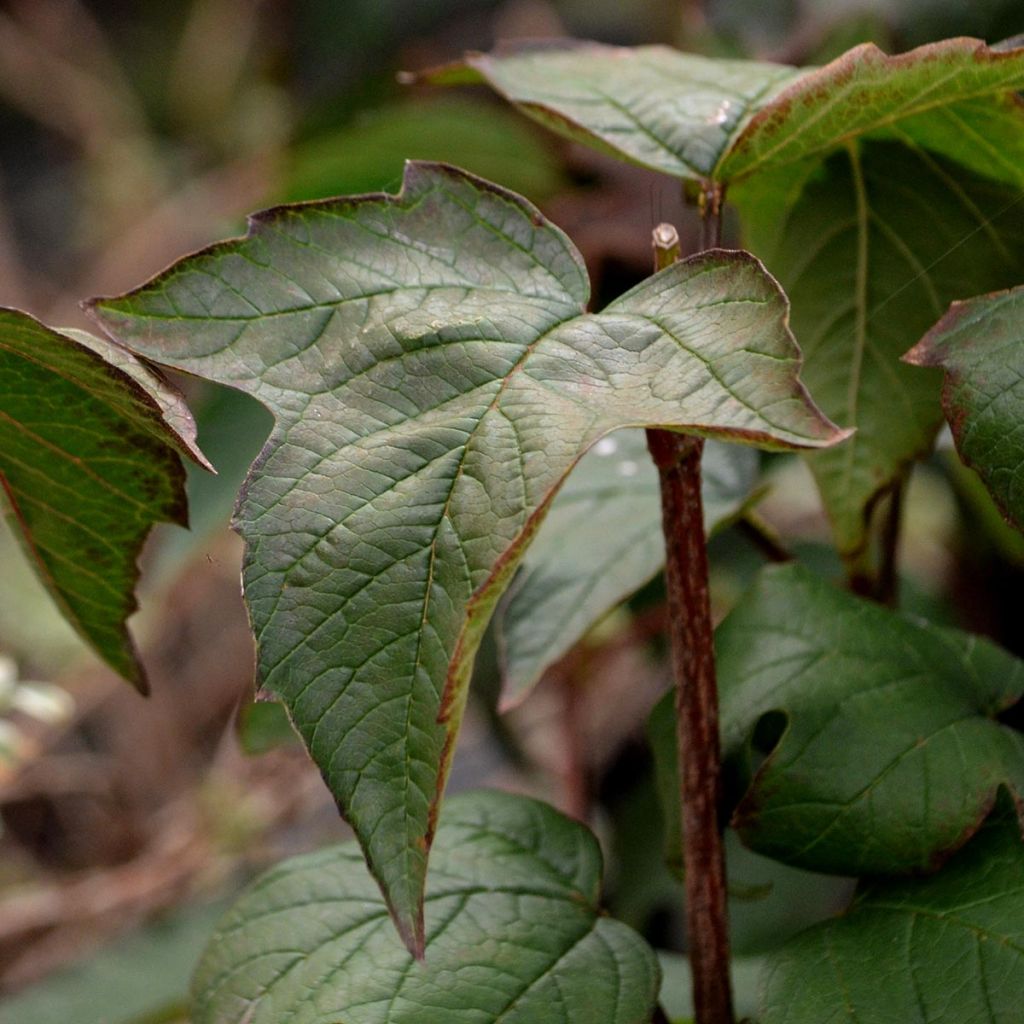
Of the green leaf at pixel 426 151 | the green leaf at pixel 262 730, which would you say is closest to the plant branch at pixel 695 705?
the green leaf at pixel 262 730

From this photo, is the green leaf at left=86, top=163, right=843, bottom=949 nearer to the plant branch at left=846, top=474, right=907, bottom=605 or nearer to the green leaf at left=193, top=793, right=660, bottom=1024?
the green leaf at left=193, top=793, right=660, bottom=1024

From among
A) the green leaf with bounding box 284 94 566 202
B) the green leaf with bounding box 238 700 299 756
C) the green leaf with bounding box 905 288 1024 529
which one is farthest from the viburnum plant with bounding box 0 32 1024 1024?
the green leaf with bounding box 284 94 566 202

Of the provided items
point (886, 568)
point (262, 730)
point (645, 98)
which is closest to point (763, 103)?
point (645, 98)

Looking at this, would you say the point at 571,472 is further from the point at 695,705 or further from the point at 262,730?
the point at 262,730

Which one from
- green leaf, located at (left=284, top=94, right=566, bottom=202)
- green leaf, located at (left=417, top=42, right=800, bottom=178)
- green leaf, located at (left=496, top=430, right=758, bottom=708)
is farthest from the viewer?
green leaf, located at (left=284, top=94, right=566, bottom=202)

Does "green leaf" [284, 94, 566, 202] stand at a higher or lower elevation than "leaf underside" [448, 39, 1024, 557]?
higher

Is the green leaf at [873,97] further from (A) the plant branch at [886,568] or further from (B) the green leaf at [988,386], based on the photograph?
(A) the plant branch at [886,568]
